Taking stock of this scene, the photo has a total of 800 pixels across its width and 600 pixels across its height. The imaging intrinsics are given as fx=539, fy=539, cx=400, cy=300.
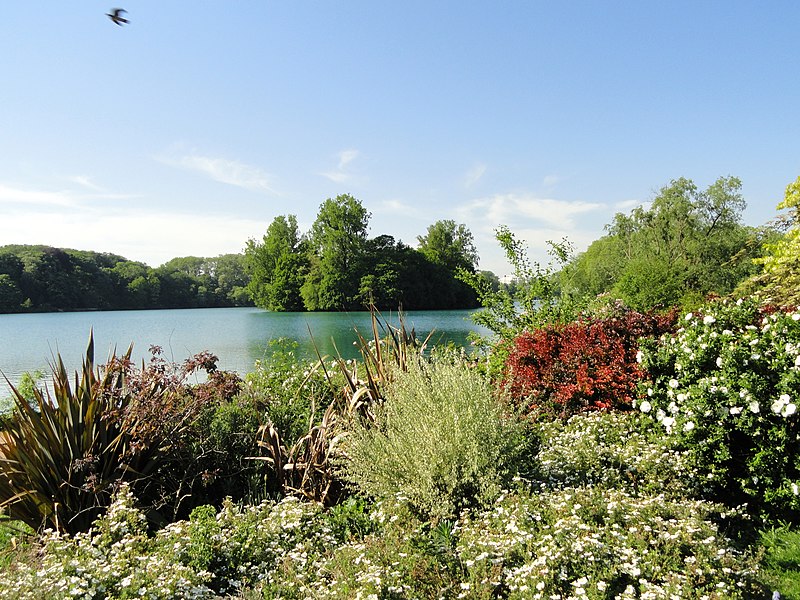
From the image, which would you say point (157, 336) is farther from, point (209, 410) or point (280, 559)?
point (280, 559)

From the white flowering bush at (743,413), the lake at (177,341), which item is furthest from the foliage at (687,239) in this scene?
the white flowering bush at (743,413)

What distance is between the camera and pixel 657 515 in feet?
9.65

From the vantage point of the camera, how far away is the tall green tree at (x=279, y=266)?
56312mm

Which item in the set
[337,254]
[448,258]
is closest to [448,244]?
[448,258]

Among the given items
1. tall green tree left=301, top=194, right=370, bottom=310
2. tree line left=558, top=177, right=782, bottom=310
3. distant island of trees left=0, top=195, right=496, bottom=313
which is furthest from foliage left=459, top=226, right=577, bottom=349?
tall green tree left=301, top=194, right=370, bottom=310

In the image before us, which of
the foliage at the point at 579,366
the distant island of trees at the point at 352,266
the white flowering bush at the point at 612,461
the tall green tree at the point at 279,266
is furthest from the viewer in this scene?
the tall green tree at the point at 279,266

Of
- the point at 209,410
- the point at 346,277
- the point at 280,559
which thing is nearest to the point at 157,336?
the point at 346,277

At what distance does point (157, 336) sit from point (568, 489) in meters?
29.6

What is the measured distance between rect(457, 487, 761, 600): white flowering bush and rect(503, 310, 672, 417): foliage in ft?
6.10

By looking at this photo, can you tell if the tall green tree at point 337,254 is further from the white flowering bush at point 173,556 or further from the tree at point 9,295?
the white flowering bush at point 173,556

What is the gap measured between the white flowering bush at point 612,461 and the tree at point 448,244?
56678 millimetres

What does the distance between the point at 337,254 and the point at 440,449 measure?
50.2 meters

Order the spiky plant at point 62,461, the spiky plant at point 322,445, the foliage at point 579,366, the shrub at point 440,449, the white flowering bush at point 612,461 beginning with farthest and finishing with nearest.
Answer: the foliage at point 579,366 < the spiky plant at point 322,445 < the spiky plant at point 62,461 < the white flowering bush at point 612,461 < the shrub at point 440,449

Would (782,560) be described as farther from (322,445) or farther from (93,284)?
(93,284)
